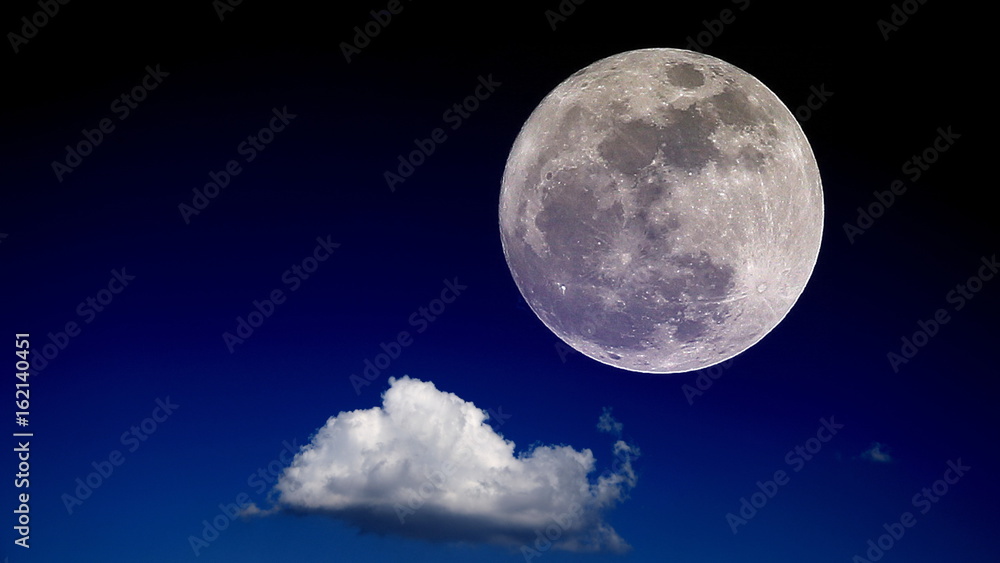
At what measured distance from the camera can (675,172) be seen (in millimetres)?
7059

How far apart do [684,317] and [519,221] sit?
1917mm

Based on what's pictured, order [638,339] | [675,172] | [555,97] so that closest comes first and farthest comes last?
[675,172] < [638,339] < [555,97]

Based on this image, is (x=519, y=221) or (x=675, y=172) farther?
(x=519, y=221)

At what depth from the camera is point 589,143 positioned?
24.4 ft

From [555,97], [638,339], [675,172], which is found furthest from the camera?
[555,97]

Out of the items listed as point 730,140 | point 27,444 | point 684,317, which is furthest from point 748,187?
point 27,444

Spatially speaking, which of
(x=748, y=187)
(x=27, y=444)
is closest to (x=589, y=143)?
(x=748, y=187)

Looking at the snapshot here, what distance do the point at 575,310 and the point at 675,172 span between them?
5.59 ft

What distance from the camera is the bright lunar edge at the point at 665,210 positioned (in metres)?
7.12

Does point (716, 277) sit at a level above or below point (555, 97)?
below

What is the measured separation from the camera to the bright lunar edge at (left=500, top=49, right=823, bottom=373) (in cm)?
712

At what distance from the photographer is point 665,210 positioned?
7.06 meters

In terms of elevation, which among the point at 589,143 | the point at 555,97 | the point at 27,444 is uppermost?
the point at 555,97

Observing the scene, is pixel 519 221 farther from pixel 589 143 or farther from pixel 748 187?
pixel 748 187
